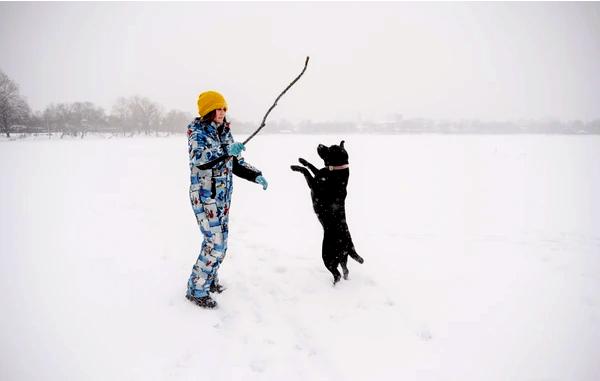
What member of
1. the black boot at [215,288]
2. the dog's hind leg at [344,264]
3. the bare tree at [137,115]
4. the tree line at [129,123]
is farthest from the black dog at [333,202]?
the bare tree at [137,115]

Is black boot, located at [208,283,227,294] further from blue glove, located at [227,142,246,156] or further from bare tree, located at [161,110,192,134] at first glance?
bare tree, located at [161,110,192,134]

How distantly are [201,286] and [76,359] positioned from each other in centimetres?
127

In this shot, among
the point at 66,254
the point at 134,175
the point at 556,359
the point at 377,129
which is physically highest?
the point at 377,129

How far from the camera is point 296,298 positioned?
13.3 ft

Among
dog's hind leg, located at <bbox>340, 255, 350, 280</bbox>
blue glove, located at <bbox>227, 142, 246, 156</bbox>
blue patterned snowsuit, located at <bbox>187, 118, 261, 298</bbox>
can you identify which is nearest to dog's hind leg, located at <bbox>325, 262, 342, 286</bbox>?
dog's hind leg, located at <bbox>340, 255, 350, 280</bbox>

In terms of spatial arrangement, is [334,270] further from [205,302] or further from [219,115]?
[219,115]

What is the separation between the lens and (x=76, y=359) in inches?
114

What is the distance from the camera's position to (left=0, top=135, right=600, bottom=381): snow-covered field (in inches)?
116

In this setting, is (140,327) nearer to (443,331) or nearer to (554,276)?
(443,331)

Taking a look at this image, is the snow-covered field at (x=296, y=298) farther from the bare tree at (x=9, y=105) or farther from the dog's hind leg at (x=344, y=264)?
the bare tree at (x=9, y=105)

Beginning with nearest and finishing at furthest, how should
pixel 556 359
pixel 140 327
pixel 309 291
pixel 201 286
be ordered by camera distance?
pixel 556 359
pixel 140 327
pixel 201 286
pixel 309 291

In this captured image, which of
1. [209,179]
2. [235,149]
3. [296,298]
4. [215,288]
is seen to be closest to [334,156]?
A: [235,149]

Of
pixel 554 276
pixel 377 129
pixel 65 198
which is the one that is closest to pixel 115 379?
pixel 554 276

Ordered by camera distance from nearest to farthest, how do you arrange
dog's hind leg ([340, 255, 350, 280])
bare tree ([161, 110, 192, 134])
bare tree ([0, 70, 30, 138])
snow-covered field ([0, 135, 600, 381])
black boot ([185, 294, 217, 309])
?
snow-covered field ([0, 135, 600, 381]) < black boot ([185, 294, 217, 309]) < dog's hind leg ([340, 255, 350, 280]) < bare tree ([0, 70, 30, 138]) < bare tree ([161, 110, 192, 134])
